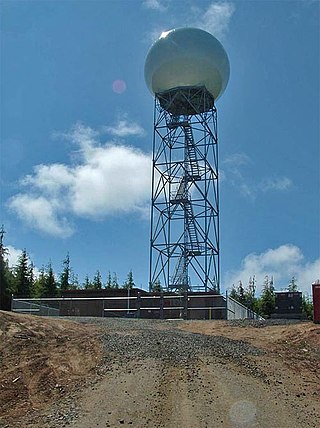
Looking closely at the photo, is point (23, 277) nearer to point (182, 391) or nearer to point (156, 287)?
point (156, 287)

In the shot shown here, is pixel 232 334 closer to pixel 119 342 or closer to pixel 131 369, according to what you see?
pixel 119 342

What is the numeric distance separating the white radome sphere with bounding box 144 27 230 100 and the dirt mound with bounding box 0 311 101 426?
2594cm

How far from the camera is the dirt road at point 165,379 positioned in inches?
467

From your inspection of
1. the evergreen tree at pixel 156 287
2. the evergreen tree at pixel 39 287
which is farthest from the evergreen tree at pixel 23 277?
the evergreen tree at pixel 156 287

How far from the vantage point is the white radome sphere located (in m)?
40.7

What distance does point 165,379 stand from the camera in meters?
13.9

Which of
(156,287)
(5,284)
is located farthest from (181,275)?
(5,284)

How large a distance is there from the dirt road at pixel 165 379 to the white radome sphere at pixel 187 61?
2590 cm

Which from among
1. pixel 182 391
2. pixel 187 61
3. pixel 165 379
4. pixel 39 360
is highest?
pixel 187 61

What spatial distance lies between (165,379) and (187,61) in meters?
30.9

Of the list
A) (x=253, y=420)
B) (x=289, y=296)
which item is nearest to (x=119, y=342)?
(x=253, y=420)

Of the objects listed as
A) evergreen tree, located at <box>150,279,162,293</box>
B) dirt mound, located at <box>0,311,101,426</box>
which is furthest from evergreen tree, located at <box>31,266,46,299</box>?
dirt mound, located at <box>0,311,101,426</box>

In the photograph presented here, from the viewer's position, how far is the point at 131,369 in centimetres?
1464

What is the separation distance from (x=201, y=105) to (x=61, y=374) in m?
30.9
